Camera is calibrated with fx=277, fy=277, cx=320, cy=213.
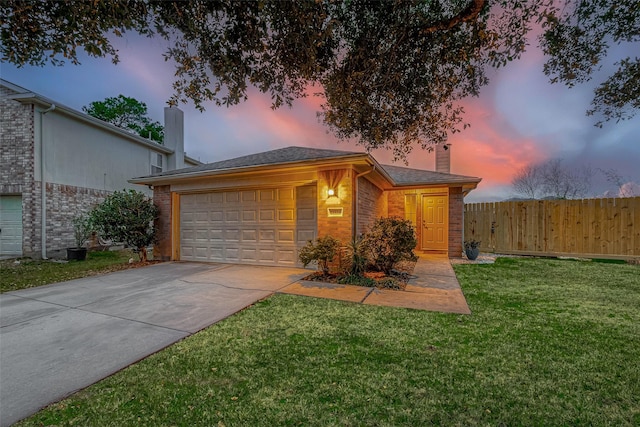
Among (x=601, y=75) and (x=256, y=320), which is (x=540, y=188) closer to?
(x=601, y=75)

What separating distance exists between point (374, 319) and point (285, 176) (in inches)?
178

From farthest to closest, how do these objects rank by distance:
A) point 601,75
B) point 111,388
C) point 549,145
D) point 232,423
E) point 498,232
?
point 549,145, point 498,232, point 601,75, point 111,388, point 232,423

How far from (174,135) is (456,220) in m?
14.3

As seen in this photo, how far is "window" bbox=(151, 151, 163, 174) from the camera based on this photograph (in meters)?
14.2

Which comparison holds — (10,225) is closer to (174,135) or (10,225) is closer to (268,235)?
(174,135)

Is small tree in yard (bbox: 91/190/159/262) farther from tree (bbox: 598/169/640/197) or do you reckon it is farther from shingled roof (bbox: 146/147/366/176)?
tree (bbox: 598/169/640/197)

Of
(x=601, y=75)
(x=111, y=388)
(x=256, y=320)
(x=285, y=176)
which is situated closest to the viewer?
(x=111, y=388)

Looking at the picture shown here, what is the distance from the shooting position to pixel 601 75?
5117mm

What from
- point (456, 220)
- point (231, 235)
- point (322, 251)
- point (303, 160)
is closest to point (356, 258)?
point (322, 251)

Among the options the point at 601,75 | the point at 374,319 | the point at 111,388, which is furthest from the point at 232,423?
the point at 601,75

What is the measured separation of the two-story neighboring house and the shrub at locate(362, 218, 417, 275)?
1089cm

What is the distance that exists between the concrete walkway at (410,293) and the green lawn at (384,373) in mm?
330

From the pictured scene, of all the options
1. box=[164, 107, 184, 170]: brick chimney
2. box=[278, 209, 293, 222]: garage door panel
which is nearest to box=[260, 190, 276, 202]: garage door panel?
box=[278, 209, 293, 222]: garage door panel

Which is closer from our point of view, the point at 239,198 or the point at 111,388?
the point at 111,388
